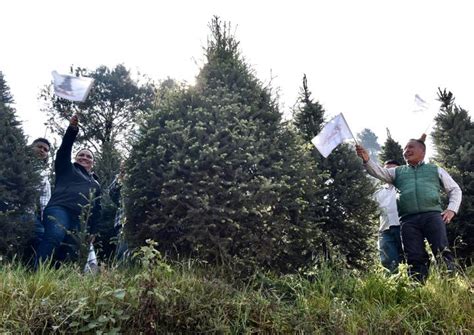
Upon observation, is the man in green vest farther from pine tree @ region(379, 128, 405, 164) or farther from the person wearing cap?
pine tree @ region(379, 128, 405, 164)

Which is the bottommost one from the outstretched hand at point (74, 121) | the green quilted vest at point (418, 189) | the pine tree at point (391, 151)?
the green quilted vest at point (418, 189)

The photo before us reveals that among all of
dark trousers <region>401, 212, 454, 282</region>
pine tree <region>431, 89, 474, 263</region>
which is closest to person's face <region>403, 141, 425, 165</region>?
dark trousers <region>401, 212, 454, 282</region>

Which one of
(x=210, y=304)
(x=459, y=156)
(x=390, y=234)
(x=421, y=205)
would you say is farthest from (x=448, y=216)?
(x=210, y=304)

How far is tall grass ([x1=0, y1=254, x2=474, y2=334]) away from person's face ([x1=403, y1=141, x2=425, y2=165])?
1.78 metres

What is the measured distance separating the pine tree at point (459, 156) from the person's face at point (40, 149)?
5324mm

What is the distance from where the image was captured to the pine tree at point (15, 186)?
176 inches

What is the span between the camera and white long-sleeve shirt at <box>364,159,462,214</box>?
15.6 feet

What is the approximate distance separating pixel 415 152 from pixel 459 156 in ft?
7.29

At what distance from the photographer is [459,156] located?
22.0 feet

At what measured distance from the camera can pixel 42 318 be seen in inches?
108

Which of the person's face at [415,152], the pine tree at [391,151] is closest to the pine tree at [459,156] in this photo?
the person's face at [415,152]

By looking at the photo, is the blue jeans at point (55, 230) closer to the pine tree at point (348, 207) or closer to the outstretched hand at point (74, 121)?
→ the outstretched hand at point (74, 121)

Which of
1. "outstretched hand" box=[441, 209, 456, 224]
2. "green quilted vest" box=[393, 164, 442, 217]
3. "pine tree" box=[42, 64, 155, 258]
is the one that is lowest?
Answer: "outstretched hand" box=[441, 209, 456, 224]

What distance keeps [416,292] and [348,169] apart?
2690 millimetres
